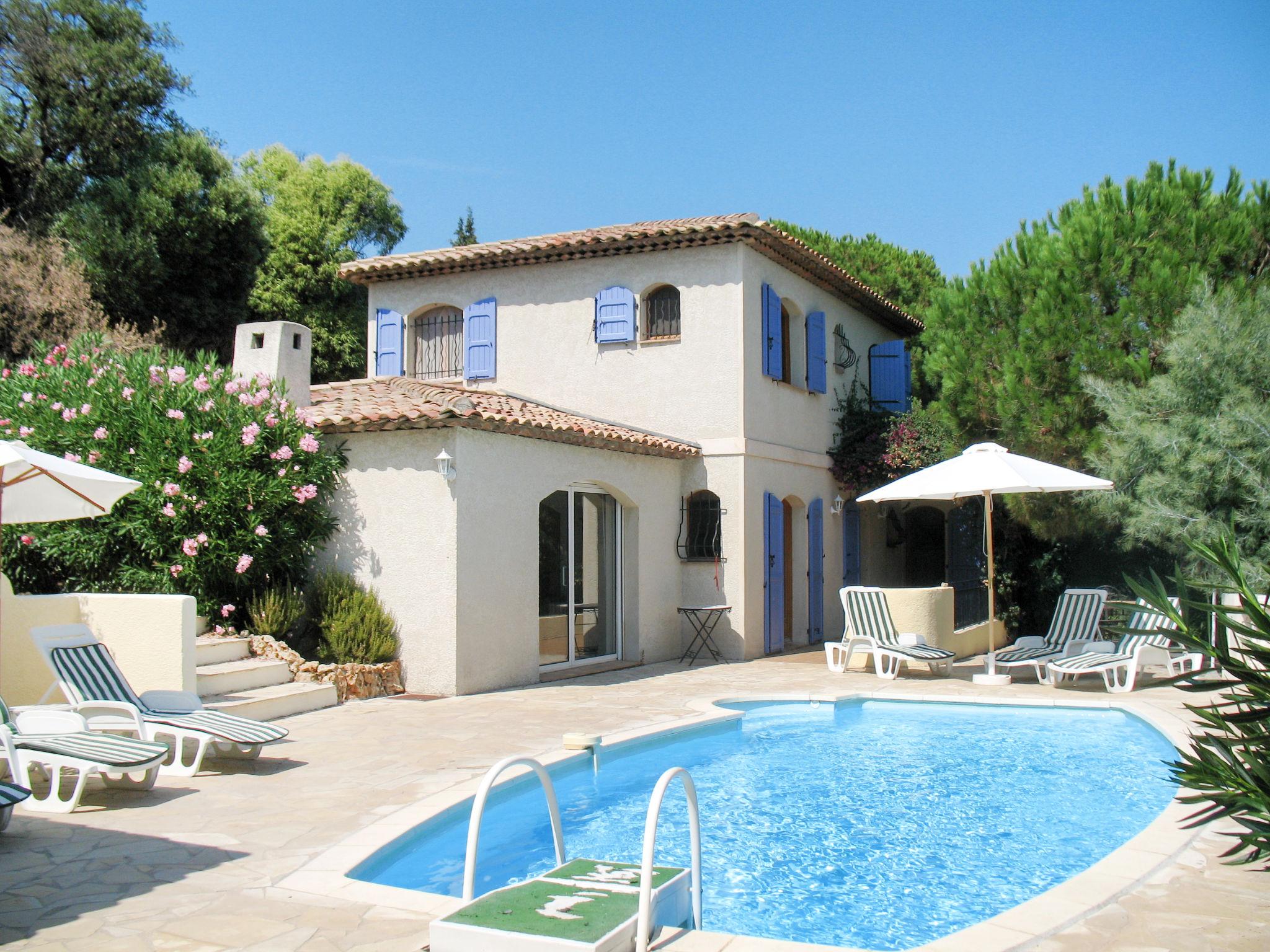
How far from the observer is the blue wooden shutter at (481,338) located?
17672 mm

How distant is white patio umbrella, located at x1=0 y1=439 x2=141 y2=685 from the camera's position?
26.8 ft

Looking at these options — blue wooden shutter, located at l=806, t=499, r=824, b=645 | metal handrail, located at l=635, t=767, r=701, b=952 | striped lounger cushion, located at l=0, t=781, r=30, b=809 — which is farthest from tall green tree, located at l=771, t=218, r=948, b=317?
striped lounger cushion, located at l=0, t=781, r=30, b=809

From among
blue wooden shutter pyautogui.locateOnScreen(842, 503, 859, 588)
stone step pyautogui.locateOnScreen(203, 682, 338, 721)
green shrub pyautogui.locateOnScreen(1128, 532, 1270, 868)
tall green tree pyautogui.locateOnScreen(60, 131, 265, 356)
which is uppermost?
tall green tree pyautogui.locateOnScreen(60, 131, 265, 356)

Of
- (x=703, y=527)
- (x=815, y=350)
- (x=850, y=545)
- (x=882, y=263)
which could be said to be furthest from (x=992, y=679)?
(x=882, y=263)

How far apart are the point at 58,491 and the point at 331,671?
3.55m

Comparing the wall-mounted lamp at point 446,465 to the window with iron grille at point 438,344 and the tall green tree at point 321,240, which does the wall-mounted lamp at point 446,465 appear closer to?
the window with iron grille at point 438,344

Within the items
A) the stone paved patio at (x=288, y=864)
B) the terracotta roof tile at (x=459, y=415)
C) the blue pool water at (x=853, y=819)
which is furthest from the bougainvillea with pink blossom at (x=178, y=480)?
the blue pool water at (x=853, y=819)

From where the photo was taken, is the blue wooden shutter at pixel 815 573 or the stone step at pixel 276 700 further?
the blue wooden shutter at pixel 815 573

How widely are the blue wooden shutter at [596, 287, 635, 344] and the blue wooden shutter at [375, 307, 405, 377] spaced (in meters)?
3.99

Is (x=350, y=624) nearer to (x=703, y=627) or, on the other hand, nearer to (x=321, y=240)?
(x=703, y=627)

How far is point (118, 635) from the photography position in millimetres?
9594

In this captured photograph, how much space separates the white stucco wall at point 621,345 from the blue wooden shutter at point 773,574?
1678 millimetres

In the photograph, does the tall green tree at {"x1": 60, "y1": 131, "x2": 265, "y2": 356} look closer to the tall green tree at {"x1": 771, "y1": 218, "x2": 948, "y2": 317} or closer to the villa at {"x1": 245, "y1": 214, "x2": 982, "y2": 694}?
the villa at {"x1": 245, "y1": 214, "x2": 982, "y2": 694}

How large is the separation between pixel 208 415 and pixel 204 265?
49.9 ft
